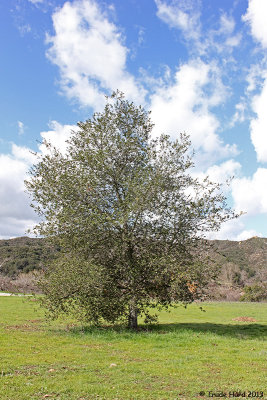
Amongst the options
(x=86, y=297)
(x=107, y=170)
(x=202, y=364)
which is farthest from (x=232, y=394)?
(x=107, y=170)

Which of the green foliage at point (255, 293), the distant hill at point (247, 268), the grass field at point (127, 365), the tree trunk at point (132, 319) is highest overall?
the distant hill at point (247, 268)

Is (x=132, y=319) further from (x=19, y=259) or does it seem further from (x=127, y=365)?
(x=19, y=259)

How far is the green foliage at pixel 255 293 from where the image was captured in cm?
5628

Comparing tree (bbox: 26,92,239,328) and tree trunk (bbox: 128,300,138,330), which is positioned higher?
tree (bbox: 26,92,239,328)

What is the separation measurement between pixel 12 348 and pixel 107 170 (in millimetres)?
10283

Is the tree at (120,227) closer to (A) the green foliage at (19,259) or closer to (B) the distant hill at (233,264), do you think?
(B) the distant hill at (233,264)

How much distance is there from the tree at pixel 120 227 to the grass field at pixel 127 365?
2.16m

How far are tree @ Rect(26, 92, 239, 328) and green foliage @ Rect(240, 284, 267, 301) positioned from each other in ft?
139

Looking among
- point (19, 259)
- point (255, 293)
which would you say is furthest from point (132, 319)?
point (19, 259)

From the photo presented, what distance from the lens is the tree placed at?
59.0ft

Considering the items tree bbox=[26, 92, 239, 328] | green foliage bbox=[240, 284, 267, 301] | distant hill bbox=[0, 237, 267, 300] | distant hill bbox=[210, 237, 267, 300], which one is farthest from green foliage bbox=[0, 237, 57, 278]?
tree bbox=[26, 92, 239, 328]

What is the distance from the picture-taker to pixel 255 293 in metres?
56.3

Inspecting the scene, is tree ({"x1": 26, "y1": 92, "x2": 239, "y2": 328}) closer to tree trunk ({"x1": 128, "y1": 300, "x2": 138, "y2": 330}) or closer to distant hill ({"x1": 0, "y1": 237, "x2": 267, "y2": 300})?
tree trunk ({"x1": 128, "y1": 300, "x2": 138, "y2": 330})

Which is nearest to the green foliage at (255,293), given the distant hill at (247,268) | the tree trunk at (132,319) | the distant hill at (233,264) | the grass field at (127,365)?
the distant hill at (233,264)
